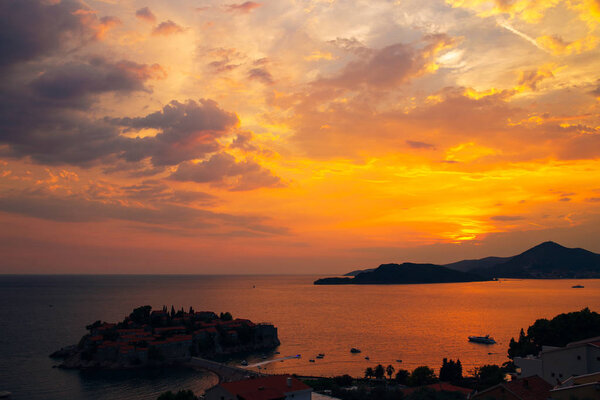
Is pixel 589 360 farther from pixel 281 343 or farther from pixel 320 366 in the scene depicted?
pixel 281 343

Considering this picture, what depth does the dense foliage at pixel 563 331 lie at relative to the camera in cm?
6334

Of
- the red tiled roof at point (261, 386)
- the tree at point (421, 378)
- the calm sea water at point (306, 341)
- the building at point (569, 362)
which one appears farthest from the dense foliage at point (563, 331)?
the red tiled roof at point (261, 386)

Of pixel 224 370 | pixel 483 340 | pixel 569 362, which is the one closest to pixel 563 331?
pixel 569 362

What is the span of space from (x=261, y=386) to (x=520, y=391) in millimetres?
23964

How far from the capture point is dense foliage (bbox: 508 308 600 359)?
63344 millimetres

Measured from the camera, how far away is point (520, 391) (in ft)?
110

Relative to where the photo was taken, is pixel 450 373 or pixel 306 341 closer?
pixel 450 373

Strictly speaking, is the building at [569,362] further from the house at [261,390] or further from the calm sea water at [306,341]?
the calm sea water at [306,341]

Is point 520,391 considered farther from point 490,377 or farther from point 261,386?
point 261,386

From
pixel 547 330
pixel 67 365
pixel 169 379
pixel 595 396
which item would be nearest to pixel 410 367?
pixel 547 330

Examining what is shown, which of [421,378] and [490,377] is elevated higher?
[490,377]

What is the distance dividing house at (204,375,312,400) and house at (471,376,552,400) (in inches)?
709

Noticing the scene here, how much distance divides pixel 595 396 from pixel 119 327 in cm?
9868

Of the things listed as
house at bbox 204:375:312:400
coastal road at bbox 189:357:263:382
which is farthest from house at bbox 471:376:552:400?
coastal road at bbox 189:357:263:382
